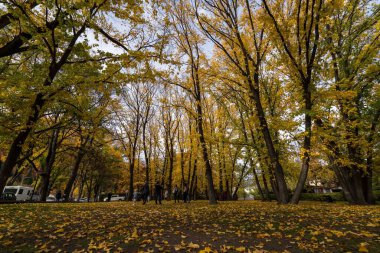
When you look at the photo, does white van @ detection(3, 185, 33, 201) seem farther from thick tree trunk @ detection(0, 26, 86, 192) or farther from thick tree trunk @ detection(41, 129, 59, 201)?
thick tree trunk @ detection(0, 26, 86, 192)

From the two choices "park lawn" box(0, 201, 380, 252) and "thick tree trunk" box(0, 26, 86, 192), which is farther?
"thick tree trunk" box(0, 26, 86, 192)

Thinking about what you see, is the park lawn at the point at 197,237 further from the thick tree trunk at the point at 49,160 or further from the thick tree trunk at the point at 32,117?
the thick tree trunk at the point at 49,160

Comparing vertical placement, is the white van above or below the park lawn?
above

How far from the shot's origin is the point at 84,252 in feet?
14.4

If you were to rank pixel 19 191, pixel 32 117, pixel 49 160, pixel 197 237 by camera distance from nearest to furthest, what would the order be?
pixel 197 237 < pixel 32 117 < pixel 49 160 < pixel 19 191

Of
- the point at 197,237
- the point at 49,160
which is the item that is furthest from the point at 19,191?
the point at 197,237

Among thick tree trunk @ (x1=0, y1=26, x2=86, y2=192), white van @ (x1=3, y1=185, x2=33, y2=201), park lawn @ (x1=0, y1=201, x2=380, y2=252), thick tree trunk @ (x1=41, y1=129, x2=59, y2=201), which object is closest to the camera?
park lawn @ (x1=0, y1=201, x2=380, y2=252)

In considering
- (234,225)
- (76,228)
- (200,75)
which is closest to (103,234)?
(76,228)

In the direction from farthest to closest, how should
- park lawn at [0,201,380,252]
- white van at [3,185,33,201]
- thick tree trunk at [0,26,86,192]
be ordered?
white van at [3,185,33,201] < thick tree trunk at [0,26,86,192] < park lawn at [0,201,380,252]

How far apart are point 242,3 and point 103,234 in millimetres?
14486

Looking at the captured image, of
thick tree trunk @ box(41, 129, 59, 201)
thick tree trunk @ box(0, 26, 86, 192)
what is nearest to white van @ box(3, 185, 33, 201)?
thick tree trunk @ box(41, 129, 59, 201)

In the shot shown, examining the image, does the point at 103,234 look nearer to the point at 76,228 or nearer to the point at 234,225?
the point at 76,228

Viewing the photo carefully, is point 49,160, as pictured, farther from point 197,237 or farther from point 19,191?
point 197,237

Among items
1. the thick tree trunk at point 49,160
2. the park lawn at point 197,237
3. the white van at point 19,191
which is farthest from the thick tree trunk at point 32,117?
the white van at point 19,191
